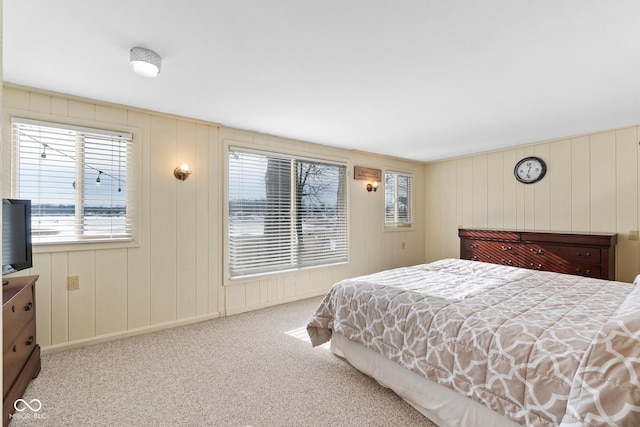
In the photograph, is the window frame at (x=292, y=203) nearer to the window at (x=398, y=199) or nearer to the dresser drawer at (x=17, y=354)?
the window at (x=398, y=199)

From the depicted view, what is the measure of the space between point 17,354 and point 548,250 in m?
5.15

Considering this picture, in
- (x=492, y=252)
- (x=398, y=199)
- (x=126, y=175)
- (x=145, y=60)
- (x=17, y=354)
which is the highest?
(x=145, y=60)

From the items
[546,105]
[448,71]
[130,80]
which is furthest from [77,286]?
[546,105]

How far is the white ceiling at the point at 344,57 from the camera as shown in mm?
1676

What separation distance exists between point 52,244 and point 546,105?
4689 millimetres

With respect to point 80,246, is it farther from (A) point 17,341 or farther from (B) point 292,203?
(B) point 292,203

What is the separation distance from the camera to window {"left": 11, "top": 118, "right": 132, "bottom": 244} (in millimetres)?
2650

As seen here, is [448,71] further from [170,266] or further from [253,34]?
[170,266]

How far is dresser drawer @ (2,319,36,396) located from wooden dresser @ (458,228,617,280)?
4.97m

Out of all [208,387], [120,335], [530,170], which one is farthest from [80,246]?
[530,170]

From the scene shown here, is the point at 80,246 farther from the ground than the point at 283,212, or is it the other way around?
the point at 283,212

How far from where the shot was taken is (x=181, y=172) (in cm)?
332

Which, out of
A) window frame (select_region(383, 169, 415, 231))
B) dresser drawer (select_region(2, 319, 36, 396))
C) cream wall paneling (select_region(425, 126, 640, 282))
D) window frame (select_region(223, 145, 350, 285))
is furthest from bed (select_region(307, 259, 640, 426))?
window frame (select_region(383, 169, 415, 231))

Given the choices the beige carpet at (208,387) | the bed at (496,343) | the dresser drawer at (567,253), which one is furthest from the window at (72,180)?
the dresser drawer at (567,253)
